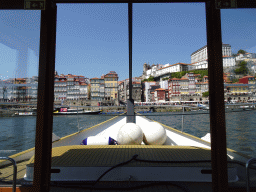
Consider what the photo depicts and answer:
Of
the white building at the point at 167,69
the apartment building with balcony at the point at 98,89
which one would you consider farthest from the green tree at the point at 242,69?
the white building at the point at 167,69

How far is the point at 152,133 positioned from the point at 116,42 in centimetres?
152

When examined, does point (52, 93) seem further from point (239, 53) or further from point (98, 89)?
point (98, 89)

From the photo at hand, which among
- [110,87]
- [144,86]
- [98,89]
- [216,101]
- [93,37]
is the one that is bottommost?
[216,101]

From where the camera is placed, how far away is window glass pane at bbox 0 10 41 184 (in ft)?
2.66

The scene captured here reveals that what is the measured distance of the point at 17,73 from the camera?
0.84 meters

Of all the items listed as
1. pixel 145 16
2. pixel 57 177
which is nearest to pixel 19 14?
pixel 57 177

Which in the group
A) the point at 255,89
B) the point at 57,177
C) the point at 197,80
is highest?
the point at 197,80

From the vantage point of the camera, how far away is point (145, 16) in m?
2.30

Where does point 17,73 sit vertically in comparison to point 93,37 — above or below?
below

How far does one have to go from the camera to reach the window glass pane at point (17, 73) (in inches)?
31.9

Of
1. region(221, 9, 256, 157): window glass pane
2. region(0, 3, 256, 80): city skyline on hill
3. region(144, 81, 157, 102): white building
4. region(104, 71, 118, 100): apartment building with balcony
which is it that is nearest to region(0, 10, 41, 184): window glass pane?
region(0, 3, 256, 80): city skyline on hill

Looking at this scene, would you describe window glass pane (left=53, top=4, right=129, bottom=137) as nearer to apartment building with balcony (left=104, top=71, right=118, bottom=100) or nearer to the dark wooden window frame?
the dark wooden window frame

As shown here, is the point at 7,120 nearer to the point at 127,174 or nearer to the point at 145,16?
the point at 127,174

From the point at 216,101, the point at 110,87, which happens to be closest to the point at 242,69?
the point at 216,101
